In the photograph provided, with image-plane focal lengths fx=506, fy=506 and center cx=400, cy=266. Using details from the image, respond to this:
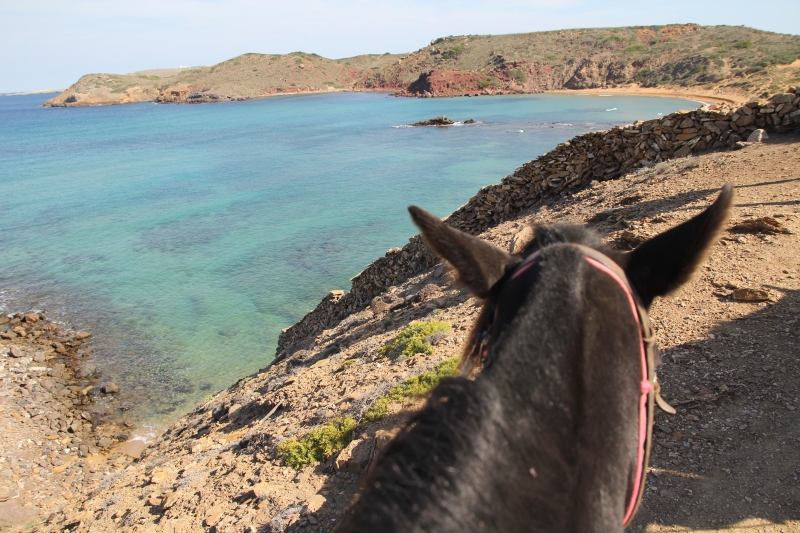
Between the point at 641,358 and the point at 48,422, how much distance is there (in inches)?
558

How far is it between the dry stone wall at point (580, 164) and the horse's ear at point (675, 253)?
34.5 ft

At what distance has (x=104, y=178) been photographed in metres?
40.6

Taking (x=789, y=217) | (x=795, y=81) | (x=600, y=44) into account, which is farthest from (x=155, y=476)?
(x=600, y=44)

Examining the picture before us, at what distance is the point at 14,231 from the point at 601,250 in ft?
111

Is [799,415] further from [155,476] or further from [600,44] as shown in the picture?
[600,44]

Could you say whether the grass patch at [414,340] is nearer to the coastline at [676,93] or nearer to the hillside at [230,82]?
the coastline at [676,93]

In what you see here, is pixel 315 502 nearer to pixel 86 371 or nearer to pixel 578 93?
pixel 86 371

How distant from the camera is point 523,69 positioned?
94312mm

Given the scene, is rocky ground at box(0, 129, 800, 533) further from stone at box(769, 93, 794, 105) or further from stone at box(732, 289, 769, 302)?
stone at box(769, 93, 794, 105)

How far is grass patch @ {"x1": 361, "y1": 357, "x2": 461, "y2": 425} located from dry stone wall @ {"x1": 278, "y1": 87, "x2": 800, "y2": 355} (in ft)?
A: 21.4

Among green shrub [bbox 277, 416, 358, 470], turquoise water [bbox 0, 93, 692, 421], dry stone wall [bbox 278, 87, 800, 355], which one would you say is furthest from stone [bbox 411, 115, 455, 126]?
green shrub [bbox 277, 416, 358, 470]

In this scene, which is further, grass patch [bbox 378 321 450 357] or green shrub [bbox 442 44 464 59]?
green shrub [bbox 442 44 464 59]

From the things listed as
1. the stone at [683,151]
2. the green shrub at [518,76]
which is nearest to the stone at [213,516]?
the stone at [683,151]

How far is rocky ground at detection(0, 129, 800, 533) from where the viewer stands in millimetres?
3949
